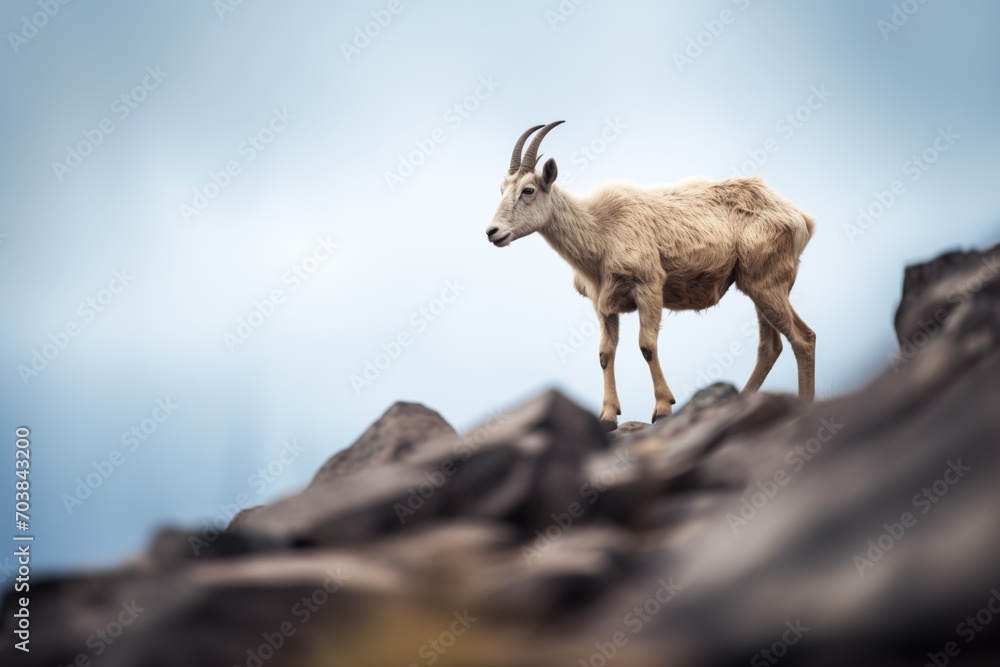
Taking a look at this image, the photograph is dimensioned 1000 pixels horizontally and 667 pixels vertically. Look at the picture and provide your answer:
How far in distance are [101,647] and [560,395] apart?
3607 mm

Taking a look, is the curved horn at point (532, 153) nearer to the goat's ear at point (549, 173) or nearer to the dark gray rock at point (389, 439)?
the goat's ear at point (549, 173)

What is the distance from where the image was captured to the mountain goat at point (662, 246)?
10641 mm

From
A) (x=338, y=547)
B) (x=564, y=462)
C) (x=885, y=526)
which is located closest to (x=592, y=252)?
(x=564, y=462)

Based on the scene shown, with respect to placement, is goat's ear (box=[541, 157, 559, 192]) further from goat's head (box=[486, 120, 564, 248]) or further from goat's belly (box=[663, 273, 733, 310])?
goat's belly (box=[663, 273, 733, 310])

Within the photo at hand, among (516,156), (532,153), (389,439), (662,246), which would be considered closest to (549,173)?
(532,153)

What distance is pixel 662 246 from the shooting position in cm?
1080

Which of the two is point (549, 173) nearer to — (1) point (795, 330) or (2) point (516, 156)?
(2) point (516, 156)

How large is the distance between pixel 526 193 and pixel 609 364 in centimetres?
230

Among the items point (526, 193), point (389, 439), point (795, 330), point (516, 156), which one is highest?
point (516, 156)

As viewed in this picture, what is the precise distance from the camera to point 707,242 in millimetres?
10891

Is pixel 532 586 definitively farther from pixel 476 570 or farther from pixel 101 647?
pixel 101 647

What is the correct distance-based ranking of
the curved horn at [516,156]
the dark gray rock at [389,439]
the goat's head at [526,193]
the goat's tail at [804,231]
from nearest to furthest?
the dark gray rock at [389,439], the goat's head at [526,193], the curved horn at [516,156], the goat's tail at [804,231]

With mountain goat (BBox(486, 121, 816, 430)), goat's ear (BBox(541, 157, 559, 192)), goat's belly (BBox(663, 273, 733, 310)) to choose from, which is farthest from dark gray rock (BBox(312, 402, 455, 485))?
goat's belly (BBox(663, 273, 733, 310))

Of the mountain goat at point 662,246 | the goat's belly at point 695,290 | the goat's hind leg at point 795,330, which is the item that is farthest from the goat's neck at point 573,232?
the goat's hind leg at point 795,330
